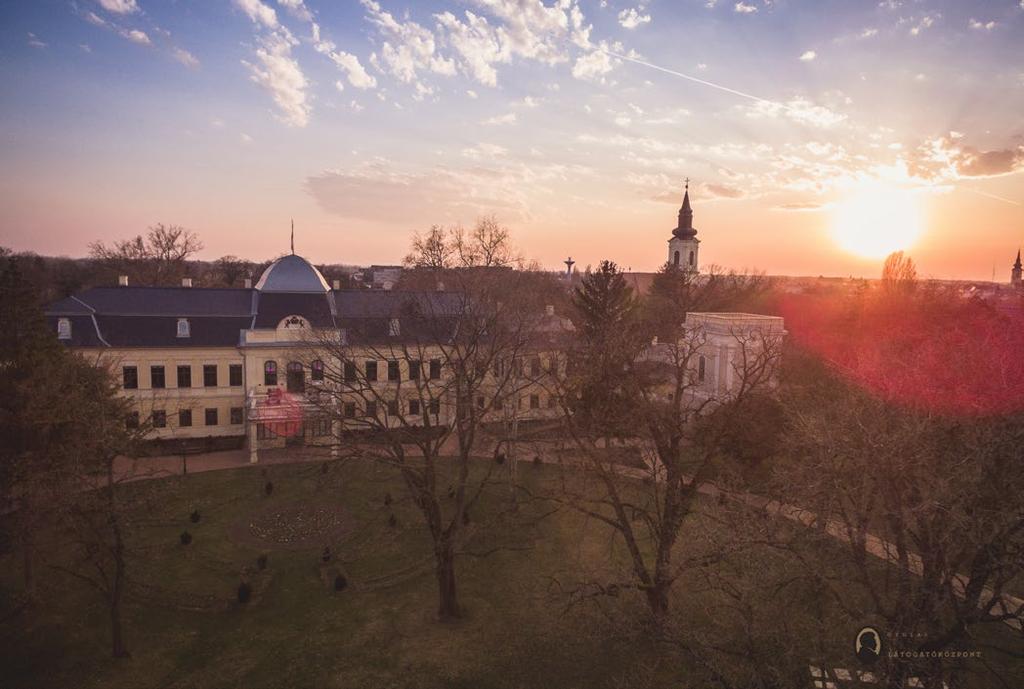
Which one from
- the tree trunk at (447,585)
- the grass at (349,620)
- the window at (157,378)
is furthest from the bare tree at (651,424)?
the window at (157,378)

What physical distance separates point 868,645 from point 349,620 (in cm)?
1419

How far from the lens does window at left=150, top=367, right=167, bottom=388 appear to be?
34.1 meters

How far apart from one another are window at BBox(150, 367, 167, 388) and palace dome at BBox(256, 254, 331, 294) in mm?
7260

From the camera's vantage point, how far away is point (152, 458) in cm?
3294

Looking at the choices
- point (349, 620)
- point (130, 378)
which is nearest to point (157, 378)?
point (130, 378)

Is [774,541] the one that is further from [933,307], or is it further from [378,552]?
[933,307]

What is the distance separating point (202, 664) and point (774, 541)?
1532cm

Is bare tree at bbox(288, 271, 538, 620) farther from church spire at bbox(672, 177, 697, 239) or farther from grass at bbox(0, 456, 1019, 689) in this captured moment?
church spire at bbox(672, 177, 697, 239)

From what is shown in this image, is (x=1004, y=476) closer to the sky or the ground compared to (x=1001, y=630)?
closer to the sky

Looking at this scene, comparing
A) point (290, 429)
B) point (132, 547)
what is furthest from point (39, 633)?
point (290, 429)

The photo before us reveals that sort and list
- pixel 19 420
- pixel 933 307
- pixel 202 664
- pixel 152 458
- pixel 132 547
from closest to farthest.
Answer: pixel 202 664
pixel 19 420
pixel 132 547
pixel 152 458
pixel 933 307

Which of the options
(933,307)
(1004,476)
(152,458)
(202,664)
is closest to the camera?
(1004,476)

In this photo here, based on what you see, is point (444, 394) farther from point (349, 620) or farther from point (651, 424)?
point (651, 424)

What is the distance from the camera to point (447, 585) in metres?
18.2
